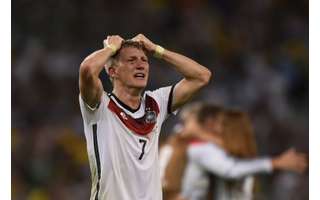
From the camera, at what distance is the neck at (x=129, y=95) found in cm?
612

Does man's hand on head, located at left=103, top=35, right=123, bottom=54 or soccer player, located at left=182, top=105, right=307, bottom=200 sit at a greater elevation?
man's hand on head, located at left=103, top=35, right=123, bottom=54

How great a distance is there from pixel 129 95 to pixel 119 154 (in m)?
0.35

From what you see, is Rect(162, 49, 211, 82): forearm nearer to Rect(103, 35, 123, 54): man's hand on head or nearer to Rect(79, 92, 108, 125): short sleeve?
Rect(103, 35, 123, 54): man's hand on head

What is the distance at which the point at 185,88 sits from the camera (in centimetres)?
634

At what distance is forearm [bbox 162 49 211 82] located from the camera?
20.5ft

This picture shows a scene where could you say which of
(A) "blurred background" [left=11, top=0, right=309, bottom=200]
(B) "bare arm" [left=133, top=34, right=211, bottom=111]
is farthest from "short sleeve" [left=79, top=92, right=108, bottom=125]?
(A) "blurred background" [left=11, top=0, right=309, bottom=200]

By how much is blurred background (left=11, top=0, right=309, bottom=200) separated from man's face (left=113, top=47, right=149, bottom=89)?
5.04 m

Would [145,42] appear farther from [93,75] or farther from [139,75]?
[93,75]

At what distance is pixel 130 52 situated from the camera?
6098mm

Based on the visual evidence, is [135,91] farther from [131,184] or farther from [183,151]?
[183,151]

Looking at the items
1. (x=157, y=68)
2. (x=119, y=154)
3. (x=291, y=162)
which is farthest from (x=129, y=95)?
(x=157, y=68)

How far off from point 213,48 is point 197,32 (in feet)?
1.13

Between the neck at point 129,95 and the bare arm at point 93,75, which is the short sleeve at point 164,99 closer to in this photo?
the neck at point 129,95
